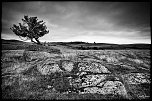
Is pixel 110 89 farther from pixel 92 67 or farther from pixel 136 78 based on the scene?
pixel 136 78

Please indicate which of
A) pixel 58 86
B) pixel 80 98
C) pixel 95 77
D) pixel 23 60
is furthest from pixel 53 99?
pixel 23 60

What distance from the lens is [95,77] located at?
726 cm

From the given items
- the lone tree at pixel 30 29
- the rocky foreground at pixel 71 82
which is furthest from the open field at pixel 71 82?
the lone tree at pixel 30 29

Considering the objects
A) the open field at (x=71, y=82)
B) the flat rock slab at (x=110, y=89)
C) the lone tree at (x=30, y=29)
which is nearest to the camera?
the open field at (x=71, y=82)

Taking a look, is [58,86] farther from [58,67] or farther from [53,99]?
[58,67]

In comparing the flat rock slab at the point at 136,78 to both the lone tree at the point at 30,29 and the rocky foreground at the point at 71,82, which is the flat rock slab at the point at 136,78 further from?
the lone tree at the point at 30,29

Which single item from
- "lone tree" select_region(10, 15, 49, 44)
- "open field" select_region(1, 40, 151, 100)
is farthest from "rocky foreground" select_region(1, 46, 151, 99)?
"lone tree" select_region(10, 15, 49, 44)

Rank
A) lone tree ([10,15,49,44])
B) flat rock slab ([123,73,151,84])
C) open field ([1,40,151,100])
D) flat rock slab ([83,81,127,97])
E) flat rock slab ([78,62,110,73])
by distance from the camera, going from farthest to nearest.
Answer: lone tree ([10,15,49,44]) → flat rock slab ([78,62,110,73]) → flat rock slab ([123,73,151,84]) → flat rock slab ([83,81,127,97]) → open field ([1,40,151,100])

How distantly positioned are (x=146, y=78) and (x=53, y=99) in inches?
334

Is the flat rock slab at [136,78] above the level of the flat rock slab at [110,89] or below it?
above

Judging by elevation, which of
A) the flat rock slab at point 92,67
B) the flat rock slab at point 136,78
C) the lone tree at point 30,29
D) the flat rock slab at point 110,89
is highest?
the lone tree at point 30,29

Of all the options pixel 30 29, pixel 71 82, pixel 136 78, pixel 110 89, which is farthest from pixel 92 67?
pixel 30 29

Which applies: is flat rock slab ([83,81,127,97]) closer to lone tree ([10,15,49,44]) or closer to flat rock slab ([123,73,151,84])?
flat rock slab ([123,73,151,84])

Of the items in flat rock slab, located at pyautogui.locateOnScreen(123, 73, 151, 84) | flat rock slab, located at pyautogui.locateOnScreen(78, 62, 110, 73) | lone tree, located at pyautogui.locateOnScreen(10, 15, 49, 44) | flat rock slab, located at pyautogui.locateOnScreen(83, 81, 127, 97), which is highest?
lone tree, located at pyautogui.locateOnScreen(10, 15, 49, 44)
